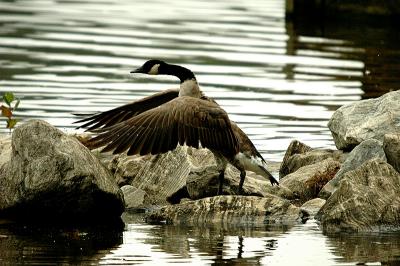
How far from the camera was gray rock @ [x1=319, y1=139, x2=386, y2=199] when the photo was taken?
14.4 meters

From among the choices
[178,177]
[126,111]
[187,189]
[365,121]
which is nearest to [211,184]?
[187,189]

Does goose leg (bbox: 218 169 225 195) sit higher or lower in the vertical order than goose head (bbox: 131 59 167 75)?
lower

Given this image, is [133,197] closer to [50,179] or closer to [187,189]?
[187,189]

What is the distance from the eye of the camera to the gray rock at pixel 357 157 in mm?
14391

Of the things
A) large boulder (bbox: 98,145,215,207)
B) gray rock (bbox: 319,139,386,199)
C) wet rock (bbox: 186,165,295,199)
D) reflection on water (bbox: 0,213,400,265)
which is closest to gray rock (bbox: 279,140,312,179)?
large boulder (bbox: 98,145,215,207)

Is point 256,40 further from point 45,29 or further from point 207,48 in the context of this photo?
point 45,29

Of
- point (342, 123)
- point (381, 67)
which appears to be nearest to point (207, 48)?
point (381, 67)

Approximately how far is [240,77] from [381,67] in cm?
340

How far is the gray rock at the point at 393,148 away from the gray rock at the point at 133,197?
2.81m

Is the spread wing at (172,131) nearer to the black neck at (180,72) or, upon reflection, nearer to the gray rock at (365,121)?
the black neck at (180,72)

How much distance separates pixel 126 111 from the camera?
1490 centimetres

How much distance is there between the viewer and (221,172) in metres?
14.0

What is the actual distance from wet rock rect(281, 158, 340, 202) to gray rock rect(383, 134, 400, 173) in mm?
1147

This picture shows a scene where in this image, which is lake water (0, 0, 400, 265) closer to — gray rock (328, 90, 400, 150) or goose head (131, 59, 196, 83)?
goose head (131, 59, 196, 83)
